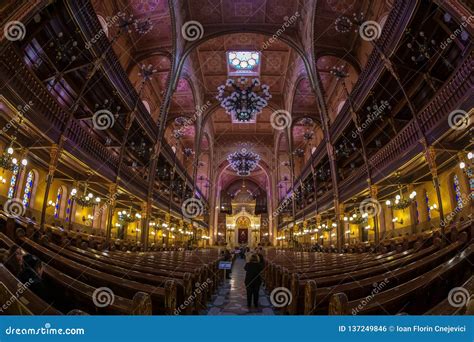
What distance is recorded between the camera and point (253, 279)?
607cm

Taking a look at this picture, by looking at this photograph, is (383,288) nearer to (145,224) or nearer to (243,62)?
(145,224)

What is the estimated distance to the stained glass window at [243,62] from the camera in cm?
2627

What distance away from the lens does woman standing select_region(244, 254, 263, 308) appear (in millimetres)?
6105

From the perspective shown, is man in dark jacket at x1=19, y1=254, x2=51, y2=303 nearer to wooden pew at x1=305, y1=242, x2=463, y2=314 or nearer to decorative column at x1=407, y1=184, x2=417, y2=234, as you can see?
wooden pew at x1=305, y1=242, x2=463, y2=314

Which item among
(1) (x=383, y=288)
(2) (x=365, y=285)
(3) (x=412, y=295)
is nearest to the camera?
(3) (x=412, y=295)

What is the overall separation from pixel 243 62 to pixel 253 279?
2454 cm

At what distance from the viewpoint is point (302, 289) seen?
13.2 ft

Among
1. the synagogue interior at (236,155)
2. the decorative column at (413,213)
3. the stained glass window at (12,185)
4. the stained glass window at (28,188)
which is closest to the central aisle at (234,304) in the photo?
the synagogue interior at (236,155)

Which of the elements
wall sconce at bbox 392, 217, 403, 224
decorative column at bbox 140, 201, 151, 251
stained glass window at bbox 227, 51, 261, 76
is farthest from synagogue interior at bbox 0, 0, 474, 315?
wall sconce at bbox 392, 217, 403, 224

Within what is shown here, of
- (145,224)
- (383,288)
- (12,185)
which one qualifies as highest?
(12,185)

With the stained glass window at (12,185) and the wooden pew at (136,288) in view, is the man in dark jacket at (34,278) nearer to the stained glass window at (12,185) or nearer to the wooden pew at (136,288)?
the wooden pew at (136,288)

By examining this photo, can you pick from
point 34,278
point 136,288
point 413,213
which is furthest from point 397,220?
point 34,278

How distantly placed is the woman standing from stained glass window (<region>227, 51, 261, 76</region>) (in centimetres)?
2356

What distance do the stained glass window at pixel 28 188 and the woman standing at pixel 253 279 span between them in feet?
44.4
